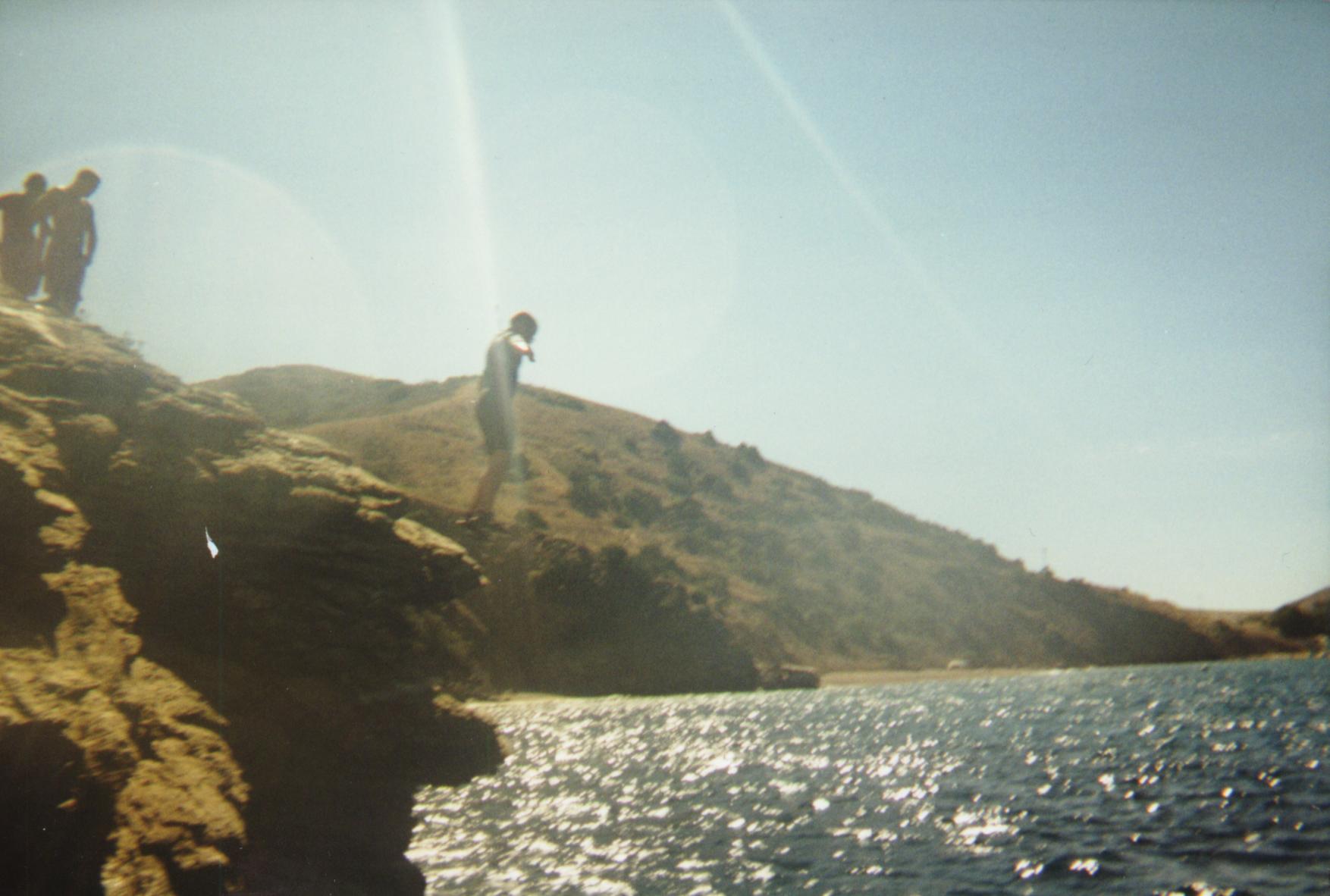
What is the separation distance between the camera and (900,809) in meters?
12.6

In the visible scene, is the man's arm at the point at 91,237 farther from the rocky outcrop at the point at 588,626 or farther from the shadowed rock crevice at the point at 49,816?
the rocky outcrop at the point at 588,626

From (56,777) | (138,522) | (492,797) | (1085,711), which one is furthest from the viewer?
(1085,711)

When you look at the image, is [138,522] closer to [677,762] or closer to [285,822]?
[285,822]

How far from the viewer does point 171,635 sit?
9.95 metres

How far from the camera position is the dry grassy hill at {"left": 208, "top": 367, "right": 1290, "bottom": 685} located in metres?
55.1

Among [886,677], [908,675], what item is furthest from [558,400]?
[908,675]

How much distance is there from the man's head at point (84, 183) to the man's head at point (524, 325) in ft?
27.0

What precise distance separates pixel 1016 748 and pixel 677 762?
26.0 ft

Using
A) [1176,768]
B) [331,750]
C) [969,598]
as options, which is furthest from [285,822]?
[969,598]

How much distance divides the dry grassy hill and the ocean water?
2656 cm

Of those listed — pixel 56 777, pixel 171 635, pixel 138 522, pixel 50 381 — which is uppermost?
pixel 50 381

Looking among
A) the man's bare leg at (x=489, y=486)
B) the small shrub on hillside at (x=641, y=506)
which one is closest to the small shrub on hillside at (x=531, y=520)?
the small shrub on hillside at (x=641, y=506)

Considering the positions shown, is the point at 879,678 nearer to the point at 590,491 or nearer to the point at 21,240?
the point at 590,491

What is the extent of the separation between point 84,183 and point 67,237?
109cm
